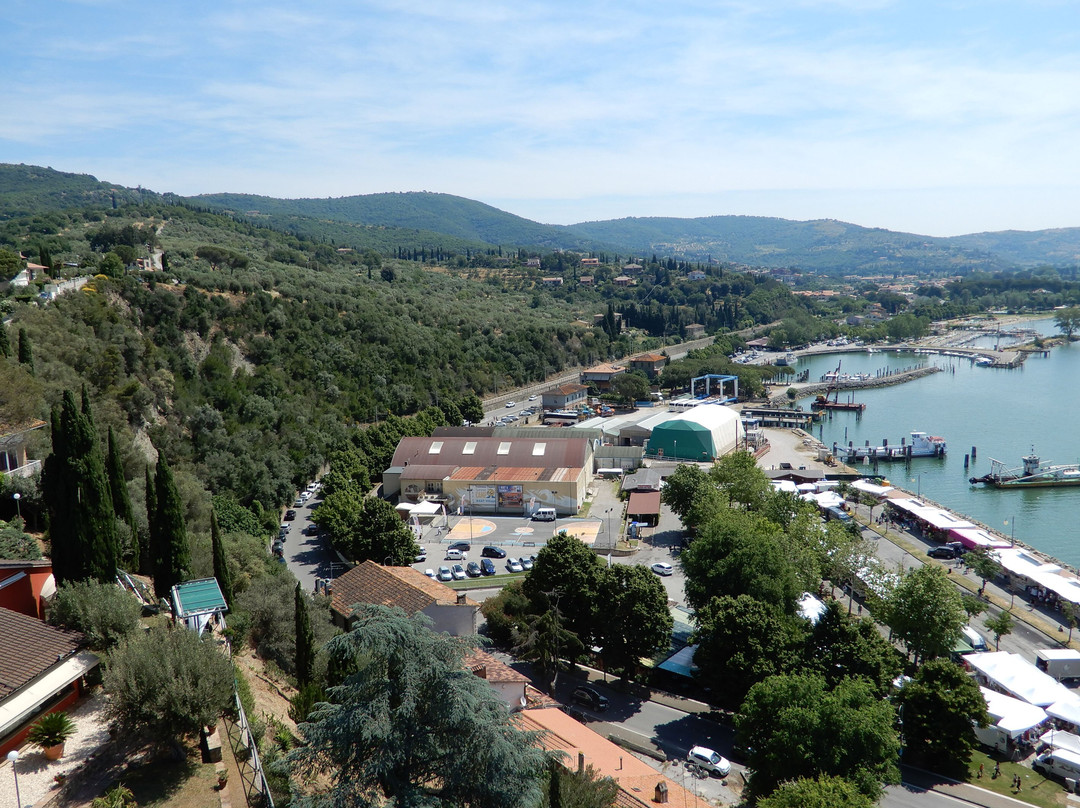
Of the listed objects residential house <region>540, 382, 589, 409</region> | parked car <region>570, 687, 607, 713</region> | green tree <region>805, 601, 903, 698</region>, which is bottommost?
parked car <region>570, 687, 607, 713</region>

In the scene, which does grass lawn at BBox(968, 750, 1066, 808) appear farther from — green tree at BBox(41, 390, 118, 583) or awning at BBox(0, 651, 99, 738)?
green tree at BBox(41, 390, 118, 583)

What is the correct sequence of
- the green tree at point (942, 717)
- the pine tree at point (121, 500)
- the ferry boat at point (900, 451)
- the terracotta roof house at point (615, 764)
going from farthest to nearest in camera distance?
the ferry boat at point (900, 451)
the pine tree at point (121, 500)
the green tree at point (942, 717)
the terracotta roof house at point (615, 764)

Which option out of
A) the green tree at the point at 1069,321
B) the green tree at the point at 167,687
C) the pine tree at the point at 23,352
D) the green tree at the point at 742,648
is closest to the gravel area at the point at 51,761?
the green tree at the point at 167,687

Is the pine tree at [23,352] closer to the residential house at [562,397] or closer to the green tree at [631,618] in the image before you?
the green tree at [631,618]

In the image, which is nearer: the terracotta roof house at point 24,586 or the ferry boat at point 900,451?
the terracotta roof house at point 24,586

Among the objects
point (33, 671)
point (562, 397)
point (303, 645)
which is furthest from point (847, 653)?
Answer: point (562, 397)

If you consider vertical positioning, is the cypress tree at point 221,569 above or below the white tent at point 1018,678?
above

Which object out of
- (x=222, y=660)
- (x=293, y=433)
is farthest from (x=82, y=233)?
(x=222, y=660)

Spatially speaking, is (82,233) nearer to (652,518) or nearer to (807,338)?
(652,518)

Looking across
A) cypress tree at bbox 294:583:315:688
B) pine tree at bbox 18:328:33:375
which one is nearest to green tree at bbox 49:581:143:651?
cypress tree at bbox 294:583:315:688
